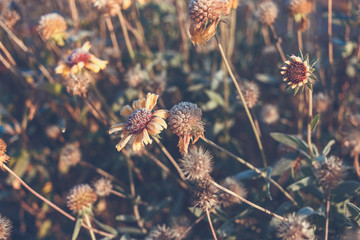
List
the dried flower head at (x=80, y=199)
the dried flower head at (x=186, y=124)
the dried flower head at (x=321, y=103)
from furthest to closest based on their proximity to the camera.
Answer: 1. the dried flower head at (x=321, y=103)
2. the dried flower head at (x=80, y=199)
3. the dried flower head at (x=186, y=124)

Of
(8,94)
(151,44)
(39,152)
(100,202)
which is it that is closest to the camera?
(100,202)

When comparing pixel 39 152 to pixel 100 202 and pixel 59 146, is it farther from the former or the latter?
pixel 100 202

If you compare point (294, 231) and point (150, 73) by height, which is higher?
point (150, 73)

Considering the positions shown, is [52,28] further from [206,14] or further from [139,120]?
[206,14]

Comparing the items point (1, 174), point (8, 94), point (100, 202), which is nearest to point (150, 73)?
point (100, 202)

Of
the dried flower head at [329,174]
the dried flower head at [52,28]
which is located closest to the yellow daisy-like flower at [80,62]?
the dried flower head at [52,28]

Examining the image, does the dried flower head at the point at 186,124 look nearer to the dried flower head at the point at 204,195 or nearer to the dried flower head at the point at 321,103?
the dried flower head at the point at 204,195

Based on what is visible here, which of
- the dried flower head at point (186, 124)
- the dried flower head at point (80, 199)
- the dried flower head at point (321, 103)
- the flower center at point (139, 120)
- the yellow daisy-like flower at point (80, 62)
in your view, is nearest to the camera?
the dried flower head at point (186, 124)
